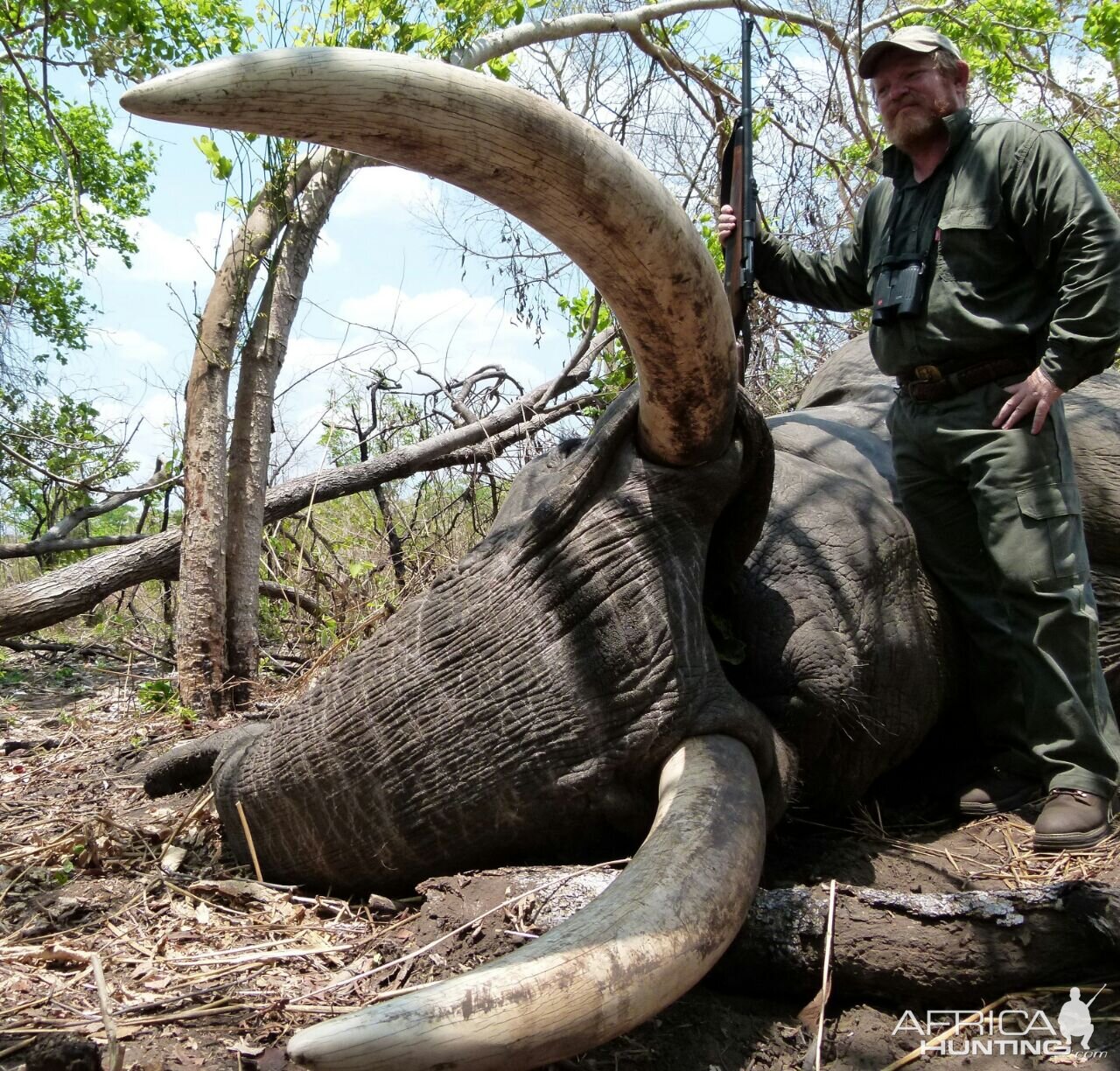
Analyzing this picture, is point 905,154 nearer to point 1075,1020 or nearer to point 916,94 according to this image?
point 916,94

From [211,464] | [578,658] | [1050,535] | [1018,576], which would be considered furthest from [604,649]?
[211,464]

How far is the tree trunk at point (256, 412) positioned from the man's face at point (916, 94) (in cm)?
292

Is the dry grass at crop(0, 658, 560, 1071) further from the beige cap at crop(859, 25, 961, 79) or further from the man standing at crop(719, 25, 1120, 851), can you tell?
the beige cap at crop(859, 25, 961, 79)

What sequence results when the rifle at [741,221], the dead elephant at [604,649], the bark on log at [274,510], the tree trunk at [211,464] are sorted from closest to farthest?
the dead elephant at [604,649] → the rifle at [741,221] → the tree trunk at [211,464] → the bark on log at [274,510]

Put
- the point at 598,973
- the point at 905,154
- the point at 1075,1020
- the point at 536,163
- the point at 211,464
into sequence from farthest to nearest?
the point at 211,464
the point at 905,154
the point at 1075,1020
the point at 536,163
the point at 598,973

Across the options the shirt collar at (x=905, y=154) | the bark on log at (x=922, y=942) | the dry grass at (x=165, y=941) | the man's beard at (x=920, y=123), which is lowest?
the bark on log at (x=922, y=942)

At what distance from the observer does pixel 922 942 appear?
2.39m

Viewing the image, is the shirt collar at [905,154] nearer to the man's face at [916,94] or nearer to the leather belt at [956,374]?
the man's face at [916,94]

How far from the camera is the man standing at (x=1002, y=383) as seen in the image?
10.5 ft

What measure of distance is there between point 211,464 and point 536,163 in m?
3.77

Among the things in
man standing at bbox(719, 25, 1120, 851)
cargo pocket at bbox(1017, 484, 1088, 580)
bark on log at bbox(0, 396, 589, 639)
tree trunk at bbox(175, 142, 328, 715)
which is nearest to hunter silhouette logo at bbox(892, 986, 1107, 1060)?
man standing at bbox(719, 25, 1120, 851)

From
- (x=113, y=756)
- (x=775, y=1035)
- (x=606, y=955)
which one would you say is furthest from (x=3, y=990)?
(x=113, y=756)

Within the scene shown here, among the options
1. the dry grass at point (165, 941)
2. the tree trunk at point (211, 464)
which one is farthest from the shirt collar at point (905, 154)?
the tree trunk at point (211, 464)

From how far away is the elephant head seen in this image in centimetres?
200
